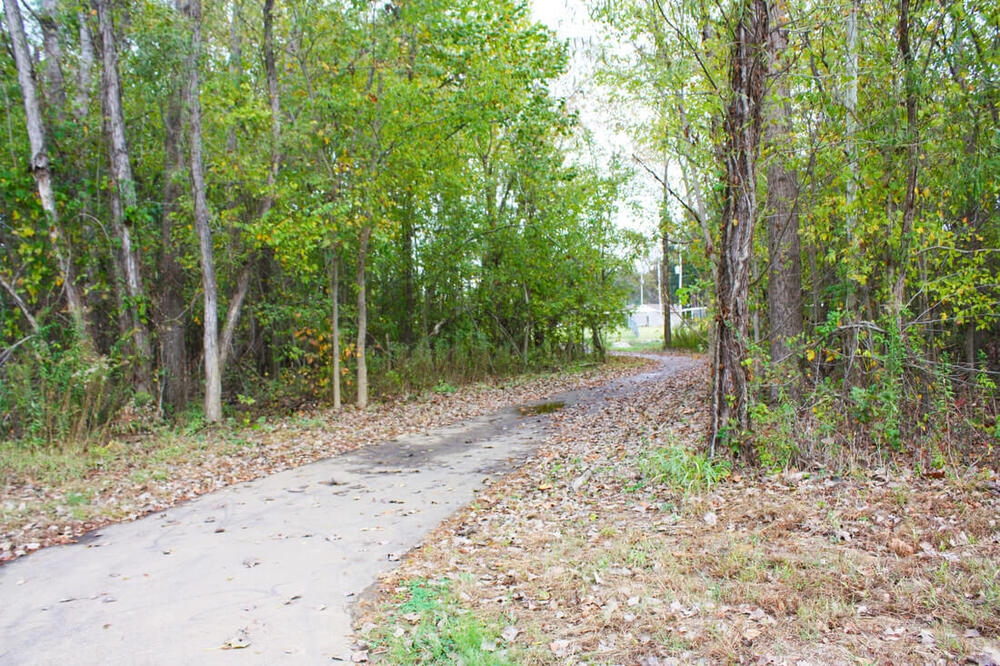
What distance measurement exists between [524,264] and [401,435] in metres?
9.08

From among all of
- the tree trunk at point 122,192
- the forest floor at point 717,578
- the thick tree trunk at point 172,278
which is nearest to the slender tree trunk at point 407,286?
the thick tree trunk at point 172,278

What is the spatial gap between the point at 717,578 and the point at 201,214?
10.3 metres

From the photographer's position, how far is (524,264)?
61.5ft

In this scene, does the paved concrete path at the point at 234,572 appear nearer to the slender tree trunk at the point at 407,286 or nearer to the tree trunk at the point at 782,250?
the tree trunk at the point at 782,250

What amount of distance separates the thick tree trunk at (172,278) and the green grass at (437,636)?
9.03 meters

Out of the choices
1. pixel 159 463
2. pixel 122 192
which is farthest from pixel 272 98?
pixel 159 463

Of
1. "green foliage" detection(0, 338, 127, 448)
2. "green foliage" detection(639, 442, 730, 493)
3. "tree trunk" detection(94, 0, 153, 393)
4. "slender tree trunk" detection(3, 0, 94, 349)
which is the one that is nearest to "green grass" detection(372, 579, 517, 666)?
"green foliage" detection(639, 442, 730, 493)

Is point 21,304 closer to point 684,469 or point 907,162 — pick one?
point 684,469

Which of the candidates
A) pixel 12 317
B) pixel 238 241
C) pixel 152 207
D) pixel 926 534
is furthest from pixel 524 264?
pixel 926 534

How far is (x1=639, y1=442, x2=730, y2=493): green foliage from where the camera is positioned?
608cm

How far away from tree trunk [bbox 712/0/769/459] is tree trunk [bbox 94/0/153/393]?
31.4 ft

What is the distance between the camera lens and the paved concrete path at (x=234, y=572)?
12.7 ft

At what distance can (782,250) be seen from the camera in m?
7.88

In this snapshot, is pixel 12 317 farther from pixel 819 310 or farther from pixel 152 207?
pixel 819 310
